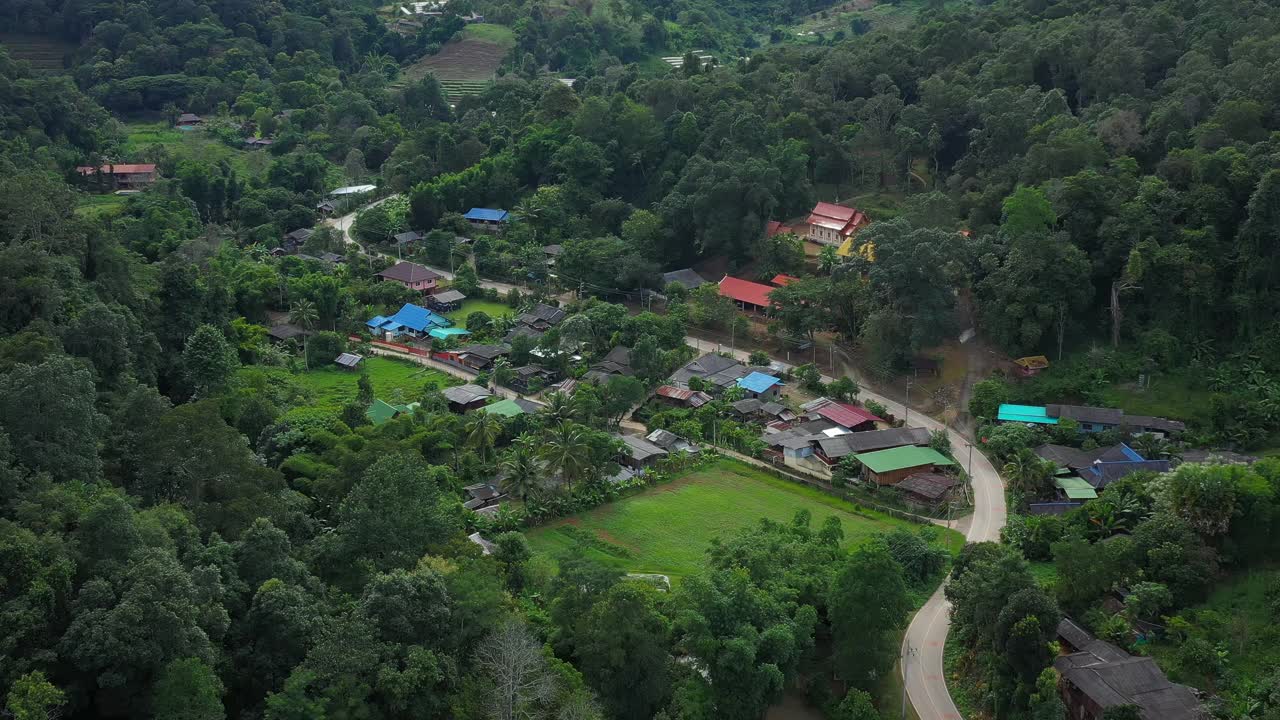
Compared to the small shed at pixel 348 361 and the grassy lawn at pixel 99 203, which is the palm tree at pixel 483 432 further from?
the grassy lawn at pixel 99 203

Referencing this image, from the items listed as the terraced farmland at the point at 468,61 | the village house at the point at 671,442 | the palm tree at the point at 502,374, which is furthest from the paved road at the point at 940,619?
the terraced farmland at the point at 468,61

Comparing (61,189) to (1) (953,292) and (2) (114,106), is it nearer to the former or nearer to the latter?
(1) (953,292)

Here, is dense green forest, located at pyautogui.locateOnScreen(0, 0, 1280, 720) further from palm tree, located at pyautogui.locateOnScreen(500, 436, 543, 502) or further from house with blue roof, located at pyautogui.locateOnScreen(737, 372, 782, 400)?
house with blue roof, located at pyautogui.locateOnScreen(737, 372, 782, 400)

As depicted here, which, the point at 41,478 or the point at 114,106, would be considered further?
the point at 114,106

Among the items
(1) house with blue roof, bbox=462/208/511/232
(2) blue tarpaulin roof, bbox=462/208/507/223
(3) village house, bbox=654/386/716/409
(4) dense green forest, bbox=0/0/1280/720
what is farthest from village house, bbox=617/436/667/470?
(2) blue tarpaulin roof, bbox=462/208/507/223

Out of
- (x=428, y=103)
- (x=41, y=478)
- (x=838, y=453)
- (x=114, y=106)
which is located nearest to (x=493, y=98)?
(x=428, y=103)
